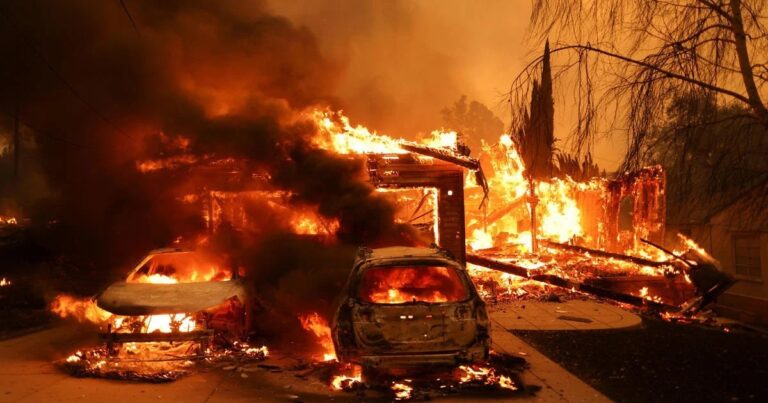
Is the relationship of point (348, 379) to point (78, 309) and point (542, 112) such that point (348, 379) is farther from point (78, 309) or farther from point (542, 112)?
point (78, 309)

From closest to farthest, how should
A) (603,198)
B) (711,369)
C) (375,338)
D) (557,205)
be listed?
(375,338)
(711,369)
(603,198)
(557,205)

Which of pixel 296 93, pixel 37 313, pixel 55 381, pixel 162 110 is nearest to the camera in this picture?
pixel 55 381

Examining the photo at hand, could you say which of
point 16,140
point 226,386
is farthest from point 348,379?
point 16,140

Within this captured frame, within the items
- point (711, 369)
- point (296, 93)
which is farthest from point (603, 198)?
point (711, 369)

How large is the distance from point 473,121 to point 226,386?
47520mm

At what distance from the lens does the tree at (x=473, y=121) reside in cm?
4984

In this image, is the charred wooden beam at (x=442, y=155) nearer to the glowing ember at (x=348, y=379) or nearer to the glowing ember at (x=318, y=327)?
the glowing ember at (x=318, y=327)

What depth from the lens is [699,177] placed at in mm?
5543

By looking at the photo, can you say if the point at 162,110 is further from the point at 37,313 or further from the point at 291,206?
the point at 37,313

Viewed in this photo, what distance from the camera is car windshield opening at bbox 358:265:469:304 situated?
6699 millimetres

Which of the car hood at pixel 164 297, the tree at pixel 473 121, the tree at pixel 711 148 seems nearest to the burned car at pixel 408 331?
the car hood at pixel 164 297

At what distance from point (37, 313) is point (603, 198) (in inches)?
697

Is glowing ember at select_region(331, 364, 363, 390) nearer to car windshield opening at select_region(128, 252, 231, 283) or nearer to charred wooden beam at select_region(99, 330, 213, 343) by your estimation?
charred wooden beam at select_region(99, 330, 213, 343)

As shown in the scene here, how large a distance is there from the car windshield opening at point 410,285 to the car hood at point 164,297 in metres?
1.93
